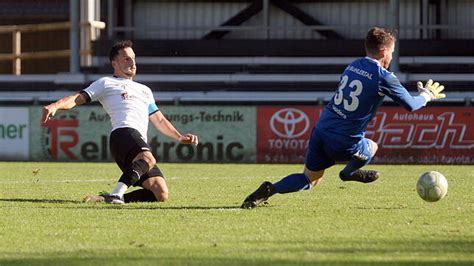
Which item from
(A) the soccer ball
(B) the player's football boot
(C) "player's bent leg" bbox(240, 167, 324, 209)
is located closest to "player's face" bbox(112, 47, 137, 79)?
(B) the player's football boot

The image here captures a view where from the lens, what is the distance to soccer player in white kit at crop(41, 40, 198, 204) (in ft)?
39.8

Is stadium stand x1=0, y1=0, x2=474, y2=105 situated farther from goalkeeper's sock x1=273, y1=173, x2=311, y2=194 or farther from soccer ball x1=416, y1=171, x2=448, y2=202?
goalkeeper's sock x1=273, y1=173, x2=311, y2=194

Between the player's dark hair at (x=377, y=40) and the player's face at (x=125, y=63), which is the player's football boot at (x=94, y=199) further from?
the player's dark hair at (x=377, y=40)

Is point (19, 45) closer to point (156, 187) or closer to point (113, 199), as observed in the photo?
point (156, 187)

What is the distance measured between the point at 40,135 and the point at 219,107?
405cm

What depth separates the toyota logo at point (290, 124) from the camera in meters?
25.7

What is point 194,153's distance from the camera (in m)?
25.8

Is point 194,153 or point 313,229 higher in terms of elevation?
point 313,229

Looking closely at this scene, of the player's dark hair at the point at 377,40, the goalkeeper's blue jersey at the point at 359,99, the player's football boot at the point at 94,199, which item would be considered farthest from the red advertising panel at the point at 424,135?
the player's dark hair at the point at 377,40

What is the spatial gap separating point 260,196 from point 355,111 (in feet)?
3.96

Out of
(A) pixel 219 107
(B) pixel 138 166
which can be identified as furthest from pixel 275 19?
(B) pixel 138 166

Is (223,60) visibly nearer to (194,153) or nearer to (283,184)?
(194,153)

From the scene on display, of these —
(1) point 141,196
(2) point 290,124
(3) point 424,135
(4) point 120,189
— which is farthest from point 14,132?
(4) point 120,189

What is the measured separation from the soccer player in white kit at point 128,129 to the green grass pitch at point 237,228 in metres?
0.28
